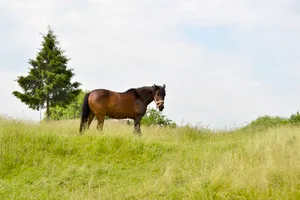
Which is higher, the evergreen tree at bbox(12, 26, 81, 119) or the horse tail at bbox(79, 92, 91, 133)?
the evergreen tree at bbox(12, 26, 81, 119)

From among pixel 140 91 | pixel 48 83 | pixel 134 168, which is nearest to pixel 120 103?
pixel 140 91

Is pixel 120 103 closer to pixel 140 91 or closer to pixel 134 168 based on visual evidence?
pixel 140 91

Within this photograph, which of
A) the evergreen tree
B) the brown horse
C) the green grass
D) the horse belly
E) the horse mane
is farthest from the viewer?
the evergreen tree

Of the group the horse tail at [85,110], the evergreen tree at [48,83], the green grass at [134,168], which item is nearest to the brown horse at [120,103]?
the horse tail at [85,110]

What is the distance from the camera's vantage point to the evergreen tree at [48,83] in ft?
87.8

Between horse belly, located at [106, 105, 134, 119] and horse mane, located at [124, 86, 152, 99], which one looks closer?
horse belly, located at [106, 105, 134, 119]

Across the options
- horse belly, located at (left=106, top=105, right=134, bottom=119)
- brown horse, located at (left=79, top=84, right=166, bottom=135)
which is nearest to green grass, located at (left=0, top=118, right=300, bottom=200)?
brown horse, located at (left=79, top=84, right=166, bottom=135)

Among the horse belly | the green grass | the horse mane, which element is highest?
the horse mane

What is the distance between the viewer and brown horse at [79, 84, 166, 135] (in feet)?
42.7

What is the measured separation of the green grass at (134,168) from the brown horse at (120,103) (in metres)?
1.13

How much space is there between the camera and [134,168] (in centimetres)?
950

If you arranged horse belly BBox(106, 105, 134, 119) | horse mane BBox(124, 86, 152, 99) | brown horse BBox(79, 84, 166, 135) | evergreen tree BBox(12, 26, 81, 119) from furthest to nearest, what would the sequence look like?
1. evergreen tree BBox(12, 26, 81, 119)
2. horse mane BBox(124, 86, 152, 99)
3. horse belly BBox(106, 105, 134, 119)
4. brown horse BBox(79, 84, 166, 135)

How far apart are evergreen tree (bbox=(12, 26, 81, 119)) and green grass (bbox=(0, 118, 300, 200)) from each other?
14.1m

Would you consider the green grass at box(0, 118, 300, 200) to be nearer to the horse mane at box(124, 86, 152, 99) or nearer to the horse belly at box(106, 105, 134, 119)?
the horse belly at box(106, 105, 134, 119)
